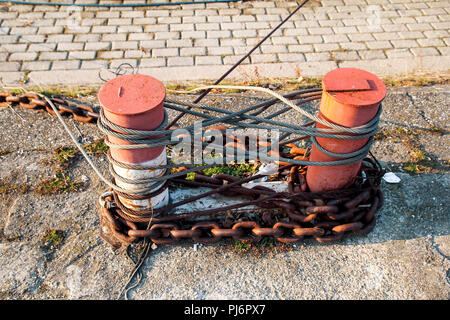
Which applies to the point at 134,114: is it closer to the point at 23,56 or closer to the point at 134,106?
the point at 134,106

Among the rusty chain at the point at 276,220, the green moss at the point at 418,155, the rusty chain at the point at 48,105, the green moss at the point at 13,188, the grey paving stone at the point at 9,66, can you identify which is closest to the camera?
the rusty chain at the point at 276,220

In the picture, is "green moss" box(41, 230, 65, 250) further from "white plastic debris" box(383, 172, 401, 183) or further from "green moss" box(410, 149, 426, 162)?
"green moss" box(410, 149, 426, 162)

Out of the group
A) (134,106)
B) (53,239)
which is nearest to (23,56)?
(53,239)

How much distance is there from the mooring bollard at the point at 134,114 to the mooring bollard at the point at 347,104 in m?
1.15

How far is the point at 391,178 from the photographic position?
3.96 meters

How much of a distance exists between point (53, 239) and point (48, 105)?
179 cm

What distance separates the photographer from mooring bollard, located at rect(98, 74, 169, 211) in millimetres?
2814

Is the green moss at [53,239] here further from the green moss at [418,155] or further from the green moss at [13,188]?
the green moss at [418,155]

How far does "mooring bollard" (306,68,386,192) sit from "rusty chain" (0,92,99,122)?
2490 mm

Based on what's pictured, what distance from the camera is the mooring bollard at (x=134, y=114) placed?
9.23ft

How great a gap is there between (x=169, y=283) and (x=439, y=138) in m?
3.12

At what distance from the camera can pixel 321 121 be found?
302cm

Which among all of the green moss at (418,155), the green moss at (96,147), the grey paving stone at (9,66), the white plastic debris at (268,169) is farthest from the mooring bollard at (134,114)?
the grey paving stone at (9,66)

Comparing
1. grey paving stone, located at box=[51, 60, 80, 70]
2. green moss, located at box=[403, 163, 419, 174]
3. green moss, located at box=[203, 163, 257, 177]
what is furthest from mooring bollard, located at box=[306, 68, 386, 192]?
grey paving stone, located at box=[51, 60, 80, 70]
